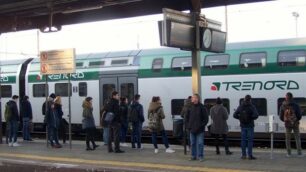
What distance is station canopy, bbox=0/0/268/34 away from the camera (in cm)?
1419

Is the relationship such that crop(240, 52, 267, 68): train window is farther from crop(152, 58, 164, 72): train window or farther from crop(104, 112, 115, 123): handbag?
crop(104, 112, 115, 123): handbag

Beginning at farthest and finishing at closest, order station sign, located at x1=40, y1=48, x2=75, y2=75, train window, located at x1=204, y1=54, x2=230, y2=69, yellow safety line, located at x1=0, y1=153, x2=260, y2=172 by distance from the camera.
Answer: train window, located at x1=204, y1=54, x2=230, y2=69 → station sign, located at x1=40, y1=48, x2=75, y2=75 → yellow safety line, located at x1=0, y1=153, x2=260, y2=172

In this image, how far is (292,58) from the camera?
1731 centimetres

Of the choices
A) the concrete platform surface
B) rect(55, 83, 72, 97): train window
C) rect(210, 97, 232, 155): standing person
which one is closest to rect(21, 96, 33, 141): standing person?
the concrete platform surface

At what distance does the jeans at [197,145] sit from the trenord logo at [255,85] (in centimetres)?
577

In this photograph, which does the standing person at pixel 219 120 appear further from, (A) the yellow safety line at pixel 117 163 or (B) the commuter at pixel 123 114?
(B) the commuter at pixel 123 114

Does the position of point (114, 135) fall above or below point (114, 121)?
below

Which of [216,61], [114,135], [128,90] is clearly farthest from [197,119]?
[128,90]

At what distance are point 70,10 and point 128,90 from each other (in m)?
6.55

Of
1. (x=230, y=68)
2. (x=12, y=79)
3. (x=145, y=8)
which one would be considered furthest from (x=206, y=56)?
(x=12, y=79)

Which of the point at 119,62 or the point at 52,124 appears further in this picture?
the point at 119,62

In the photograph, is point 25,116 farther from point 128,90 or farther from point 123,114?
point 123,114

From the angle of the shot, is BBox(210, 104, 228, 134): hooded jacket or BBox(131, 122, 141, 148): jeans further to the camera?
BBox(131, 122, 141, 148): jeans

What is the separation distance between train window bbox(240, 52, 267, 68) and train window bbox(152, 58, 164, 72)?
3285mm
